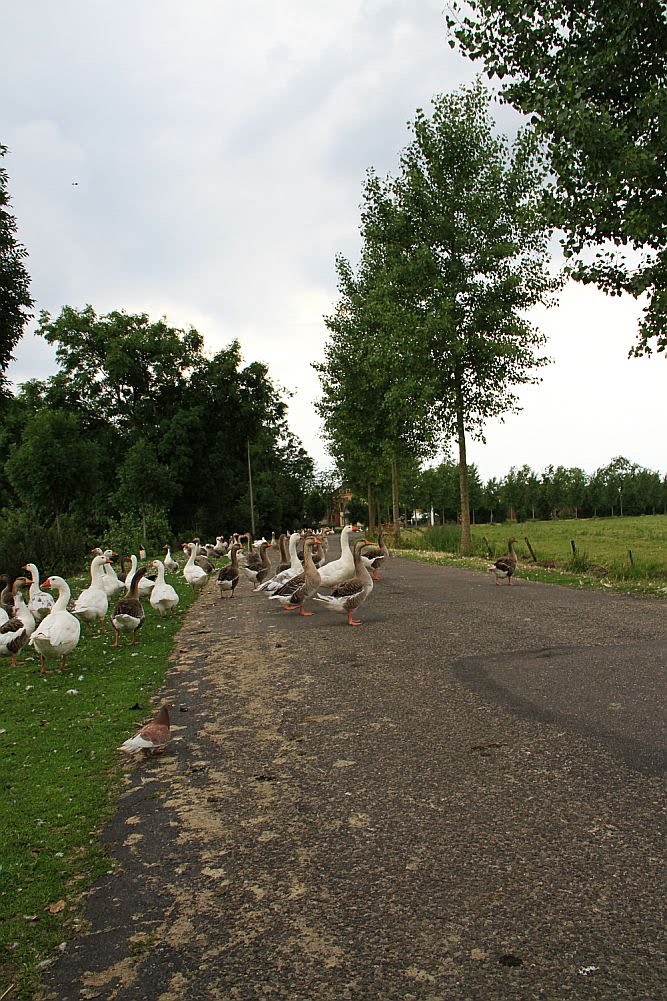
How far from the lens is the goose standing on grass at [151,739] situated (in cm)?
608

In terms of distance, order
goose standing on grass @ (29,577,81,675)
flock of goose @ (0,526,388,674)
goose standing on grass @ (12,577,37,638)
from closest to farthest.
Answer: goose standing on grass @ (29,577,81,675) < flock of goose @ (0,526,388,674) < goose standing on grass @ (12,577,37,638)

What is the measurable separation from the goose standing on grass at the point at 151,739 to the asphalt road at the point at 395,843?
15cm

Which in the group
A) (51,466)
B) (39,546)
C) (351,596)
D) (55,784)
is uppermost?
(51,466)

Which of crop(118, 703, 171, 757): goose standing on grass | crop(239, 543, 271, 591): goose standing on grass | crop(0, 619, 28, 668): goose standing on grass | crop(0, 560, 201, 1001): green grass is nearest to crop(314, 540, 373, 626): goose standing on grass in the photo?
crop(0, 560, 201, 1001): green grass

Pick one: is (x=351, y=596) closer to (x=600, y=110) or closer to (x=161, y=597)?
(x=161, y=597)

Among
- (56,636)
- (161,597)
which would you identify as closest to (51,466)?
(161,597)

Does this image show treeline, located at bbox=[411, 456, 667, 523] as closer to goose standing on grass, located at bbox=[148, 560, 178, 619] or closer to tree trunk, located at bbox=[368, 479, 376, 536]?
tree trunk, located at bbox=[368, 479, 376, 536]

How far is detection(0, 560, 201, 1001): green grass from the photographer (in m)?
3.69

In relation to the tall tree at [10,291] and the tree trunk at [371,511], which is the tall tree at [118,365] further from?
the tall tree at [10,291]

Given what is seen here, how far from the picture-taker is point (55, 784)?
563cm

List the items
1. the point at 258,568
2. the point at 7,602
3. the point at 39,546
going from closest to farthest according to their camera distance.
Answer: the point at 7,602 < the point at 258,568 < the point at 39,546

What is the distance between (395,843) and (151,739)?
2617mm

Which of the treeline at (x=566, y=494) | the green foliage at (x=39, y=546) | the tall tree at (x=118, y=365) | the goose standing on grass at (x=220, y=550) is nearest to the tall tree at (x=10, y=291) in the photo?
the green foliage at (x=39, y=546)

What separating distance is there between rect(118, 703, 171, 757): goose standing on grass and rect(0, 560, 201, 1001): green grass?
192 millimetres
